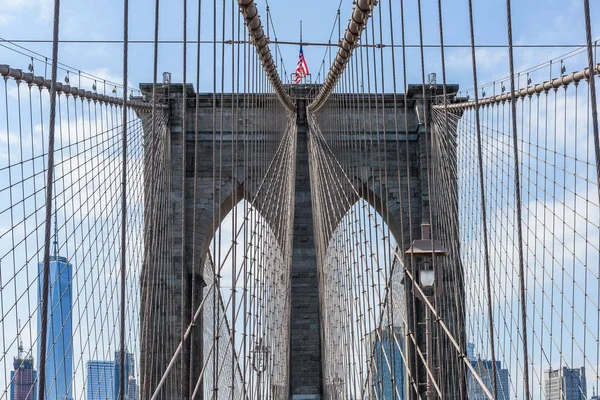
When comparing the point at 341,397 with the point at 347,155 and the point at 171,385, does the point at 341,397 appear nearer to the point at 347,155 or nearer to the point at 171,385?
the point at 171,385

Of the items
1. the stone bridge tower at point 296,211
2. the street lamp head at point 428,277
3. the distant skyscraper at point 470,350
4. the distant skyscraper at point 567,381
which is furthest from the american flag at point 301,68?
the street lamp head at point 428,277

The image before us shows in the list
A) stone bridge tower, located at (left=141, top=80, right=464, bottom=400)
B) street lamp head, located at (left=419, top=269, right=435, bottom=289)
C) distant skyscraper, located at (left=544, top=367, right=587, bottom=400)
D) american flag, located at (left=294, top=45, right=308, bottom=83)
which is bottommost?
distant skyscraper, located at (left=544, top=367, right=587, bottom=400)

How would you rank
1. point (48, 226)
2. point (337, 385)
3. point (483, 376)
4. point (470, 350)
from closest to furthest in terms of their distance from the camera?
point (48, 226) < point (337, 385) < point (470, 350) < point (483, 376)

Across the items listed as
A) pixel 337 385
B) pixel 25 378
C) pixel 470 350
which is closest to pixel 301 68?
pixel 470 350

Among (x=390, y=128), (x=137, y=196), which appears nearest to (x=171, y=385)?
(x=137, y=196)

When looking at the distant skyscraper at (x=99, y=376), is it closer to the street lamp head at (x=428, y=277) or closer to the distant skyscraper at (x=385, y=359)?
the distant skyscraper at (x=385, y=359)

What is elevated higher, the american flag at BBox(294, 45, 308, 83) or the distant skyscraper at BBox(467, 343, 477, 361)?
the american flag at BBox(294, 45, 308, 83)

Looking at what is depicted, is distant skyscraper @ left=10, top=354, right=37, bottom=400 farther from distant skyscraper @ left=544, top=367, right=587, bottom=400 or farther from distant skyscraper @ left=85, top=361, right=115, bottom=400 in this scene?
distant skyscraper @ left=544, top=367, right=587, bottom=400

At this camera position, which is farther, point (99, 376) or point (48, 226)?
point (99, 376)

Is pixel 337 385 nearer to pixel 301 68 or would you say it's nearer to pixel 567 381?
pixel 567 381

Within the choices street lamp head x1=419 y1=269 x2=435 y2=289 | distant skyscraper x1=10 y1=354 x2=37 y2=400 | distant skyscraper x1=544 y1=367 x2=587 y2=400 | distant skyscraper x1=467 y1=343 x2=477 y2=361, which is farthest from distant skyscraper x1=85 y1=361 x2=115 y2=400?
distant skyscraper x1=467 y1=343 x2=477 y2=361

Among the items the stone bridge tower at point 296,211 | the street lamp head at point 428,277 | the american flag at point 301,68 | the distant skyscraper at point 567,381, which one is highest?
the american flag at point 301,68

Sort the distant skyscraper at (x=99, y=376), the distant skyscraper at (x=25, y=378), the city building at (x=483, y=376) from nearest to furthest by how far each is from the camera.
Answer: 1. the distant skyscraper at (x=25, y=378)
2. the distant skyscraper at (x=99, y=376)
3. the city building at (x=483, y=376)
